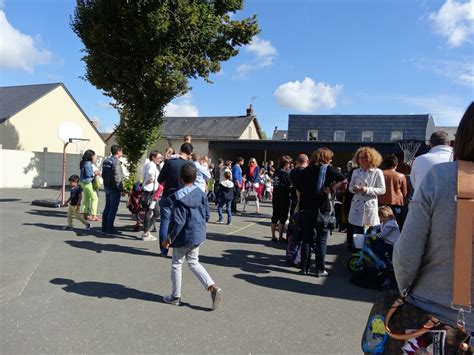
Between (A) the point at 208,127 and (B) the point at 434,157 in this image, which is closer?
(B) the point at 434,157

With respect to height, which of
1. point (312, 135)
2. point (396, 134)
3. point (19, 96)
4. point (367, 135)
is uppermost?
point (19, 96)

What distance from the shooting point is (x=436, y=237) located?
170 cm

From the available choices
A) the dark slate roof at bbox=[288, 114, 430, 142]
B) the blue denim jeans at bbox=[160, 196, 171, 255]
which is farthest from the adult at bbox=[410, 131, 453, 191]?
the dark slate roof at bbox=[288, 114, 430, 142]

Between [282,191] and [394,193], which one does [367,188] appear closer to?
[394,193]

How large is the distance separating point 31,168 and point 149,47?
35.7 ft

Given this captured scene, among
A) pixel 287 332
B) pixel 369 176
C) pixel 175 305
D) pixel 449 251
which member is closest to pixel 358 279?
pixel 369 176

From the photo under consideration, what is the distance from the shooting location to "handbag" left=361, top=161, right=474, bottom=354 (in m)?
1.58

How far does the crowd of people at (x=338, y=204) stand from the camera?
5.57 ft

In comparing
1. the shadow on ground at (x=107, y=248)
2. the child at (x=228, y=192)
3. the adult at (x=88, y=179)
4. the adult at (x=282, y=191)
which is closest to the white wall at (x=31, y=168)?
the adult at (x=88, y=179)

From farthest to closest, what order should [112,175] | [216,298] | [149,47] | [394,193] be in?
[149,47] → [112,175] → [394,193] → [216,298]

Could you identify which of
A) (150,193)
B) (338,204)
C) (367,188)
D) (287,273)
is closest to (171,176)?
(150,193)

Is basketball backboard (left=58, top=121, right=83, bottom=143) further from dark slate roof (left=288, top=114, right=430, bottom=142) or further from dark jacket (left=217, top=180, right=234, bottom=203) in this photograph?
dark slate roof (left=288, top=114, right=430, bottom=142)

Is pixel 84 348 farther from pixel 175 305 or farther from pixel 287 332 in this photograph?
pixel 287 332

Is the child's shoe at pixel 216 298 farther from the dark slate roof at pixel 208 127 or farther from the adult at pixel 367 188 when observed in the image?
the dark slate roof at pixel 208 127
